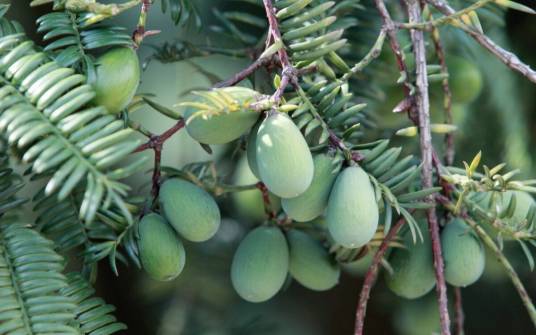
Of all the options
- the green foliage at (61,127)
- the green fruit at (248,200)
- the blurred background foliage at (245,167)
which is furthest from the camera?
the blurred background foliage at (245,167)

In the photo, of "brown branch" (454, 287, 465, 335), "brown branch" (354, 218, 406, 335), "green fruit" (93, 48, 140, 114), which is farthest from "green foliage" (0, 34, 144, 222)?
"brown branch" (454, 287, 465, 335)

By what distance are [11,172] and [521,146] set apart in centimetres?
75

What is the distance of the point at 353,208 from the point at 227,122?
0.36ft

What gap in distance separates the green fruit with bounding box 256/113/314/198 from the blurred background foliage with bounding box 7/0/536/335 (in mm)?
395

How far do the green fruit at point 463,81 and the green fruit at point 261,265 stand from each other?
0.38m

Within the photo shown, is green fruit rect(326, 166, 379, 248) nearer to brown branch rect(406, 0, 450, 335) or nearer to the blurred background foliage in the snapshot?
brown branch rect(406, 0, 450, 335)

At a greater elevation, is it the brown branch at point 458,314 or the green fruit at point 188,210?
the green fruit at point 188,210

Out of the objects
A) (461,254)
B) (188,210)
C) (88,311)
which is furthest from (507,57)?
(88,311)

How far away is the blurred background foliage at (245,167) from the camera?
3.41ft

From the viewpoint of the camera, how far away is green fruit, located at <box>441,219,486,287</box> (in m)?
0.64

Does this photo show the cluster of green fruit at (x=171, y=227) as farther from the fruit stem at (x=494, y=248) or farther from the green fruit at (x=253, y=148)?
the fruit stem at (x=494, y=248)

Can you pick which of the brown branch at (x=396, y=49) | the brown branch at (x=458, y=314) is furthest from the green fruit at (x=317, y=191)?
the brown branch at (x=458, y=314)

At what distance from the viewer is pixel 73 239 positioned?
25.1 inches

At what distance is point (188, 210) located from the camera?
23.7 inches
